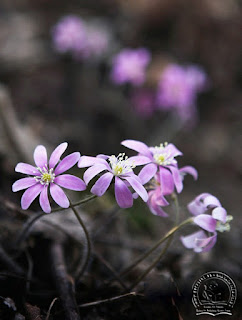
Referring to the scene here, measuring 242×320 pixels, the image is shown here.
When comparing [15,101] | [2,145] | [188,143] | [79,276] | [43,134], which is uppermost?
[188,143]

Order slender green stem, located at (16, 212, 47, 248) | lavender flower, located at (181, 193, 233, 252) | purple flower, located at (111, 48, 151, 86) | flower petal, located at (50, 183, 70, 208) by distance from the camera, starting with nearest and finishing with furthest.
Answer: flower petal, located at (50, 183, 70, 208)
lavender flower, located at (181, 193, 233, 252)
slender green stem, located at (16, 212, 47, 248)
purple flower, located at (111, 48, 151, 86)

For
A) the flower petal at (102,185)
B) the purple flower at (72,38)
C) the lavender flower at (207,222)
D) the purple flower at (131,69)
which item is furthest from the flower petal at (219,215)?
the purple flower at (72,38)

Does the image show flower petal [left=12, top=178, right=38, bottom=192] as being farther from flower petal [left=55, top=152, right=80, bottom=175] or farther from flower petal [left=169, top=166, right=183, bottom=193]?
flower petal [left=169, top=166, right=183, bottom=193]

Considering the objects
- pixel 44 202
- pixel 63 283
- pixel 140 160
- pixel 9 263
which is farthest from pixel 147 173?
pixel 9 263

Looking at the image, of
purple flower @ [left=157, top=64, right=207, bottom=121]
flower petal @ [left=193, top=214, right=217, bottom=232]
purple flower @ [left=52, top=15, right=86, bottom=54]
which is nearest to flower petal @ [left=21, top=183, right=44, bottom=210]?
flower petal @ [left=193, top=214, right=217, bottom=232]

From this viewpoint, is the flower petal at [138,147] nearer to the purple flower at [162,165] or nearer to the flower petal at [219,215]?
the purple flower at [162,165]

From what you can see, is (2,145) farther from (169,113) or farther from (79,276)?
(169,113)

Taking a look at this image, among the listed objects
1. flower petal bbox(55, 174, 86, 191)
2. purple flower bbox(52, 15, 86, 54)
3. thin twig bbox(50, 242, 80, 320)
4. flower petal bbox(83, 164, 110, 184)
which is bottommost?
thin twig bbox(50, 242, 80, 320)

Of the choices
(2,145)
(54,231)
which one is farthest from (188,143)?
(54,231)
